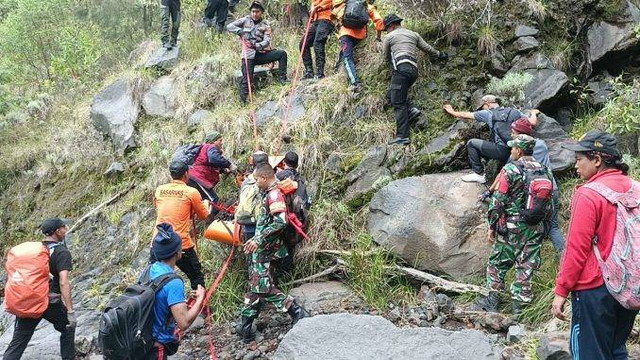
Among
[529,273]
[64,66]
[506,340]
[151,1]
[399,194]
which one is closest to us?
[506,340]

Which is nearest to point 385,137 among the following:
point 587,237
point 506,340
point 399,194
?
point 399,194

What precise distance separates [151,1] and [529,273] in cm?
1378

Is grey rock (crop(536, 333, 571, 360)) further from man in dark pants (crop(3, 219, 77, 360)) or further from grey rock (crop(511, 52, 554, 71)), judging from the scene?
man in dark pants (crop(3, 219, 77, 360))

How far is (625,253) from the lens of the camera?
335 cm

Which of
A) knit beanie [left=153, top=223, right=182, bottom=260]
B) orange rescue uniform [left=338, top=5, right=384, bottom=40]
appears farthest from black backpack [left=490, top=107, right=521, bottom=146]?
knit beanie [left=153, top=223, right=182, bottom=260]

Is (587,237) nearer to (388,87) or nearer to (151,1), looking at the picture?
(388,87)

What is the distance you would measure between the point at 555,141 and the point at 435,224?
2212mm

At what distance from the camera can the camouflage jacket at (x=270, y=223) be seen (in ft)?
18.9

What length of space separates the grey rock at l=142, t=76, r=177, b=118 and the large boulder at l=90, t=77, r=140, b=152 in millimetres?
262

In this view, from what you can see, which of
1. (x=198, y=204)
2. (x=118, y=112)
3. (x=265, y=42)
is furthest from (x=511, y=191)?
(x=118, y=112)

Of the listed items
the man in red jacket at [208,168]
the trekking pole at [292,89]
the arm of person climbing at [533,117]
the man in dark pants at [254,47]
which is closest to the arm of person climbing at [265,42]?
the man in dark pants at [254,47]

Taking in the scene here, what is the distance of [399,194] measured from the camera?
22.2 feet

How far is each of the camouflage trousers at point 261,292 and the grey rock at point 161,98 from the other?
5.83m

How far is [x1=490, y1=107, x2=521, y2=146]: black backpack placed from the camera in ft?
21.3
